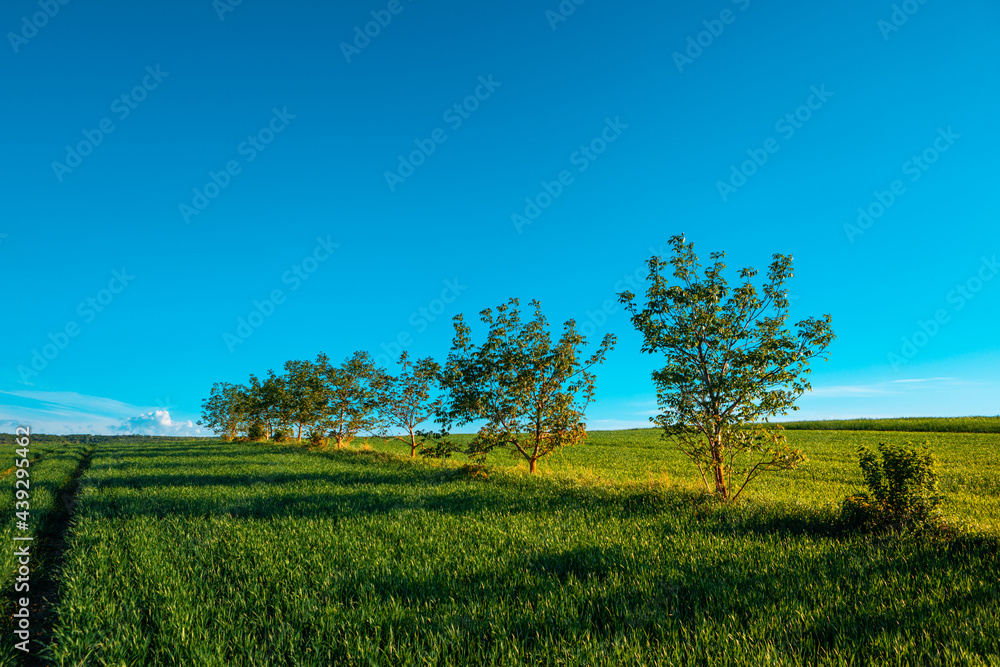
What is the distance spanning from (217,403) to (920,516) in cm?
9424

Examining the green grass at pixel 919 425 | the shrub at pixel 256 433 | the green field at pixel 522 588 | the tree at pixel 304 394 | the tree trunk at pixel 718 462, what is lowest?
the green grass at pixel 919 425

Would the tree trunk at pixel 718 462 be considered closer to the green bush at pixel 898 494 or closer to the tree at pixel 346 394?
the green bush at pixel 898 494

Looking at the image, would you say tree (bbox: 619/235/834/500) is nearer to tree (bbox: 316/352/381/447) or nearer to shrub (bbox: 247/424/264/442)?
tree (bbox: 316/352/381/447)

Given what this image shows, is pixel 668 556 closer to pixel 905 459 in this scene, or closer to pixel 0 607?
pixel 905 459

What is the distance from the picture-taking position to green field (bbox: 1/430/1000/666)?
4383 millimetres

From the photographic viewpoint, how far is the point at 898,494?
333 inches

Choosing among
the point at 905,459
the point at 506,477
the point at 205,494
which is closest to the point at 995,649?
the point at 905,459

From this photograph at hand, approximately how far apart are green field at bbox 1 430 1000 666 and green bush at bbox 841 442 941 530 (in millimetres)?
717

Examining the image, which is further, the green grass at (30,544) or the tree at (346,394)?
the tree at (346,394)

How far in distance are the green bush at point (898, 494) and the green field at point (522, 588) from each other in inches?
28.2

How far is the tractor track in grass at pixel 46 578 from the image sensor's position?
18.6ft

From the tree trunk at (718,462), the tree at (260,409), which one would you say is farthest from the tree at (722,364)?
the tree at (260,409)

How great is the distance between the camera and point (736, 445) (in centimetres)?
1264

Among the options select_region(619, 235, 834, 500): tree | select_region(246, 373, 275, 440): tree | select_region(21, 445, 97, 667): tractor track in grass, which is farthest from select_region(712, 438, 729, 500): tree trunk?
select_region(246, 373, 275, 440): tree
